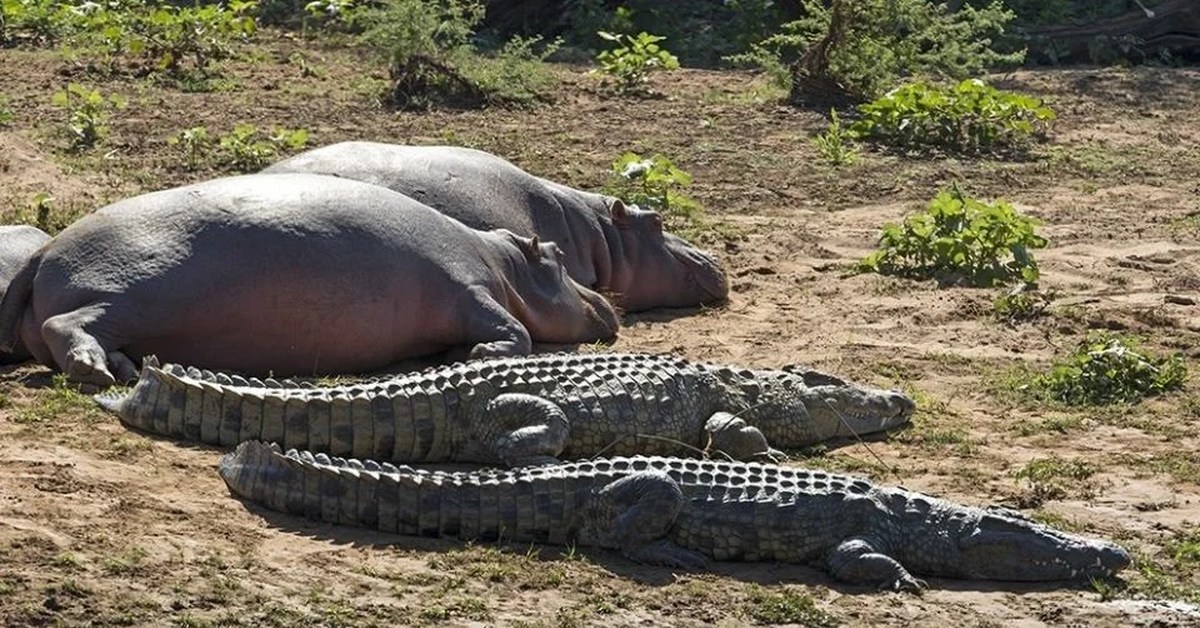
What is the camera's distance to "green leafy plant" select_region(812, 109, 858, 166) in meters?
14.0

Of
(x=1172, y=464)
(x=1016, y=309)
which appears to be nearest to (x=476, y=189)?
(x=1016, y=309)

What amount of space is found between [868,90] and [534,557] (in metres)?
9.85

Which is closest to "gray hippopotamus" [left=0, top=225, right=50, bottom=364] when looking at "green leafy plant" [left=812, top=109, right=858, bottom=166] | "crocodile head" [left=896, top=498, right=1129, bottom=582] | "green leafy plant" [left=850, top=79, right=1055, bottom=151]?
"crocodile head" [left=896, top=498, right=1129, bottom=582]

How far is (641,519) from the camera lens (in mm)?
6672

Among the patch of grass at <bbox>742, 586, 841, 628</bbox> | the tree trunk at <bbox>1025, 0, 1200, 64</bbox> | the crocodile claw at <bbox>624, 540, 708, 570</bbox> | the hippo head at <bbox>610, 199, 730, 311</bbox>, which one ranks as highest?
the tree trunk at <bbox>1025, 0, 1200, 64</bbox>

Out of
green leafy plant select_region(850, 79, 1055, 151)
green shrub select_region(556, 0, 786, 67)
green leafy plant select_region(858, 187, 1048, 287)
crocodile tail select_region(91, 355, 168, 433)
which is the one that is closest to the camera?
crocodile tail select_region(91, 355, 168, 433)

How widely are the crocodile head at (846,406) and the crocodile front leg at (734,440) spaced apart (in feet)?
0.98

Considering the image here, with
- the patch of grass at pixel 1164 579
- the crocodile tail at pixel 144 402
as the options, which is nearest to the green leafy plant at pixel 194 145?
the crocodile tail at pixel 144 402

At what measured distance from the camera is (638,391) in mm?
7910

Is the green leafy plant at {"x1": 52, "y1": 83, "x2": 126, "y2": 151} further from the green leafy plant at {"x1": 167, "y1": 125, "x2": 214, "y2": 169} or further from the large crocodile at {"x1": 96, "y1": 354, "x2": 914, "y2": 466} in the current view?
the large crocodile at {"x1": 96, "y1": 354, "x2": 914, "y2": 466}

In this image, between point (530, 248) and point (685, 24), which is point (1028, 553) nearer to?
point (530, 248)

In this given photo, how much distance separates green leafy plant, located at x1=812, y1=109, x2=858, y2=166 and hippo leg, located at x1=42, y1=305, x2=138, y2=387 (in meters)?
6.56

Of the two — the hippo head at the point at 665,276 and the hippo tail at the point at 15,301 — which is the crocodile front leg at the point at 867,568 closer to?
the hippo tail at the point at 15,301

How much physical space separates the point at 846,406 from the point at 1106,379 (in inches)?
51.3
